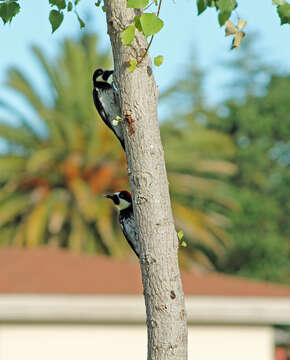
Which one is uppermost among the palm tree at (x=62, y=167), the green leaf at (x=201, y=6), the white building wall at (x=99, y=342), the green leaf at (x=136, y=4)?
the palm tree at (x=62, y=167)

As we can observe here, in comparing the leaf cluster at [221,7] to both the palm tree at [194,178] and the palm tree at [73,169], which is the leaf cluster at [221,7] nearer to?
the palm tree at [73,169]

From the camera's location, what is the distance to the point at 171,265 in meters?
3.09

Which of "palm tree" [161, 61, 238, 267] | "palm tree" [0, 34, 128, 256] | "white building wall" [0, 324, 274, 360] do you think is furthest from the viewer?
"palm tree" [161, 61, 238, 267]

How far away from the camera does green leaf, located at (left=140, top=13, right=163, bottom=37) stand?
3016 millimetres

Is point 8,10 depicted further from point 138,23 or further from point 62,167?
point 62,167

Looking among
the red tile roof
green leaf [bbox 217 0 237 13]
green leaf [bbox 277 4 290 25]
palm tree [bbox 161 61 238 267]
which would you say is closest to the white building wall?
the red tile roof

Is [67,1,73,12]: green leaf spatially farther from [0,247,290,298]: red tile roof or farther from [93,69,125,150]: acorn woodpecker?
[0,247,290,298]: red tile roof

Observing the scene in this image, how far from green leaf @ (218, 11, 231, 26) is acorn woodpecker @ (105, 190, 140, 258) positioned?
903mm

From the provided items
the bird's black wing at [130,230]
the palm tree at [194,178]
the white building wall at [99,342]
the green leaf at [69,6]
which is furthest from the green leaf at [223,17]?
the palm tree at [194,178]

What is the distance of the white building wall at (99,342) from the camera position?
484 inches

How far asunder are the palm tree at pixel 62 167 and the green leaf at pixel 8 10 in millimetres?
21762

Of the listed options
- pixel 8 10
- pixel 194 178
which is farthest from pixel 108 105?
pixel 194 178

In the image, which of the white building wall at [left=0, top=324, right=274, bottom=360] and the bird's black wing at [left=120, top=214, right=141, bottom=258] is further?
the white building wall at [left=0, top=324, right=274, bottom=360]

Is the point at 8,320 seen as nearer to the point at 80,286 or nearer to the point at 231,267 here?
the point at 80,286
